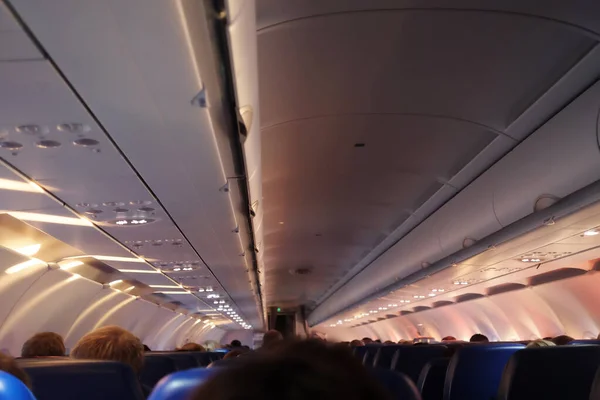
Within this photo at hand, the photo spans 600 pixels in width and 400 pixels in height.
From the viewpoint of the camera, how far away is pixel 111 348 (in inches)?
177

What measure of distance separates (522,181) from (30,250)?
27.9ft

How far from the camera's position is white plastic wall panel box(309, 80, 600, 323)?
5.87m

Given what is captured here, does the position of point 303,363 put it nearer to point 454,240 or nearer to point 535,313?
point 454,240

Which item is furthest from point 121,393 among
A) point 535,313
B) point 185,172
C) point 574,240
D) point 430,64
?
point 535,313

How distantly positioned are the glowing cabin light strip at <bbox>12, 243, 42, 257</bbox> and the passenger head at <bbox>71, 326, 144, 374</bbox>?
21.5ft

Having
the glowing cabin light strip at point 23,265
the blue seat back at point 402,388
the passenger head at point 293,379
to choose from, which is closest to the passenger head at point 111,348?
the blue seat back at point 402,388

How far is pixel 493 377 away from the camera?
542 cm

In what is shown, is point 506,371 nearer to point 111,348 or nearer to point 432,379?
point 432,379

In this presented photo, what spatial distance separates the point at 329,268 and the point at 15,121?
18085 millimetres

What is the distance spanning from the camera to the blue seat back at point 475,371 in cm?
500

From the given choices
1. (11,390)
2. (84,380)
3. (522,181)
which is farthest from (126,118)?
(522,181)

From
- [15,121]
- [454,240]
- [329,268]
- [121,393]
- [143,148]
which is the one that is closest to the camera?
[121,393]

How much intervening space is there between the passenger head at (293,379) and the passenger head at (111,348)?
385cm

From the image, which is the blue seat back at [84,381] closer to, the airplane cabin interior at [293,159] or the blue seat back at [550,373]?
the airplane cabin interior at [293,159]
